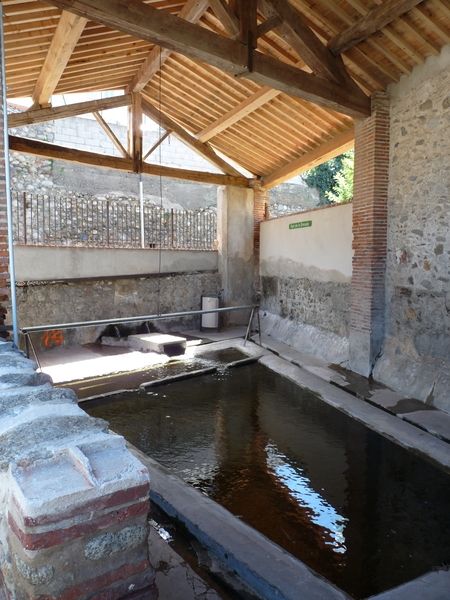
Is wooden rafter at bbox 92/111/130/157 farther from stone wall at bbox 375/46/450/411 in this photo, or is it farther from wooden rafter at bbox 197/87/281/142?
stone wall at bbox 375/46/450/411

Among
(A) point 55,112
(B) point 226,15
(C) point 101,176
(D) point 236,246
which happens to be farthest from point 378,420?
(C) point 101,176

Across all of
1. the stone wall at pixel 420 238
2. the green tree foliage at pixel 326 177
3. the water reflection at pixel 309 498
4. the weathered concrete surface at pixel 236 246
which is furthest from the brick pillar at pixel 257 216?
the green tree foliage at pixel 326 177

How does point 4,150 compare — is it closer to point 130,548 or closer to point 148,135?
point 130,548

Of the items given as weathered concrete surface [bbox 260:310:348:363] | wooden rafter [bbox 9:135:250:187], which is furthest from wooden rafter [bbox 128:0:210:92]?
weathered concrete surface [bbox 260:310:348:363]

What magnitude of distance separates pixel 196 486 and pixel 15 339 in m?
2.23

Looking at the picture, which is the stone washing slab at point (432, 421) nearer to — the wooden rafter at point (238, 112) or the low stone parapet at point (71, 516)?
the low stone parapet at point (71, 516)

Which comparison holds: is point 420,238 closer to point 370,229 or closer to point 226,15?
point 370,229

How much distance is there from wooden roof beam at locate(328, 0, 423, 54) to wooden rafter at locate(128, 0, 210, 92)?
1.97 metres

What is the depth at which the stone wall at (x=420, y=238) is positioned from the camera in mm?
6172

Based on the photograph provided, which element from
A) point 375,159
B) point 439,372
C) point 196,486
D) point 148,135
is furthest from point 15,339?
point 148,135

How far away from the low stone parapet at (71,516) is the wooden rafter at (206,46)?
461cm

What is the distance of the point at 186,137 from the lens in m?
10.8

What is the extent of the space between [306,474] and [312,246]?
610 centimetres

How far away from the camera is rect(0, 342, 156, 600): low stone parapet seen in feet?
4.68
